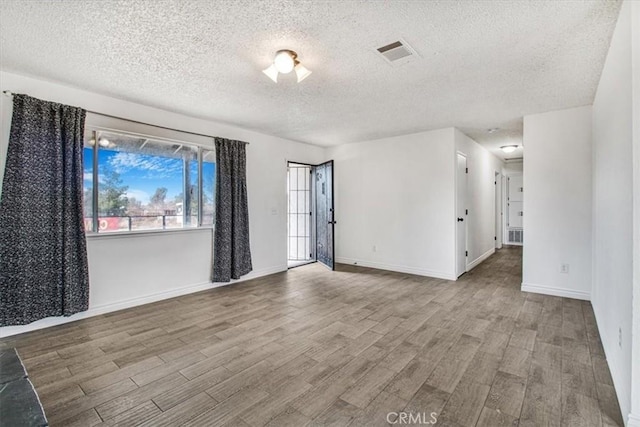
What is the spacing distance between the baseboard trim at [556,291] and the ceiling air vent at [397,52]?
12.1 feet

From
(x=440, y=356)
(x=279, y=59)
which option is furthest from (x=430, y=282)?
(x=279, y=59)

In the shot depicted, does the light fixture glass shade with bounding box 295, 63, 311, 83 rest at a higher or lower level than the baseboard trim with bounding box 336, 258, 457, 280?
higher

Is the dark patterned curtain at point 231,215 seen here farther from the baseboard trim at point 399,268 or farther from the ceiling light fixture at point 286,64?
the baseboard trim at point 399,268

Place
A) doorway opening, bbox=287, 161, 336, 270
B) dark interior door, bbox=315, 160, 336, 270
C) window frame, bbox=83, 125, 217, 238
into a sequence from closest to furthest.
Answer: window frame, bbox=83, 125, 217, 238
dark interior door, bbox=315, 160, 336, 270
doorway opening, bbox=287, 161, 336, 270

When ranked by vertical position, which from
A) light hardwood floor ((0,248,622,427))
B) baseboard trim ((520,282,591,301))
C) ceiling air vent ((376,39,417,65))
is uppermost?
ceiling air vent ((376,39,417,65))

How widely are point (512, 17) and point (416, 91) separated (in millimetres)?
1370

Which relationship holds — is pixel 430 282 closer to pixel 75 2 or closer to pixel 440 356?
pixel 440 356

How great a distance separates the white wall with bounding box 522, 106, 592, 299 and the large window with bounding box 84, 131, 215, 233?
472 centimetres

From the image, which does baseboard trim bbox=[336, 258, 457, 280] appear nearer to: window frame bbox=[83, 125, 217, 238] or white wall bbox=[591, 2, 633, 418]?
white wall bbox=[591, 2, 633, 418]

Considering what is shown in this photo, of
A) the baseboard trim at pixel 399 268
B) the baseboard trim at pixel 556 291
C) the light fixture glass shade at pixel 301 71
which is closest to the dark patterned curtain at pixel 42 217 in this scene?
the light fixture glass shade at pixel 301 71

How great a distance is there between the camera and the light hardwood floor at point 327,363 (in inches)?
72.8

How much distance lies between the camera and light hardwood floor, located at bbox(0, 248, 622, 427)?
1.85 meters

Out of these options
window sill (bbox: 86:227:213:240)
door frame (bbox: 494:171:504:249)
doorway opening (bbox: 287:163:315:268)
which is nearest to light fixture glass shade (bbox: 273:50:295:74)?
window sill (bbox: 86:227:213:240)

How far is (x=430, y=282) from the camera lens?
4.84 m
